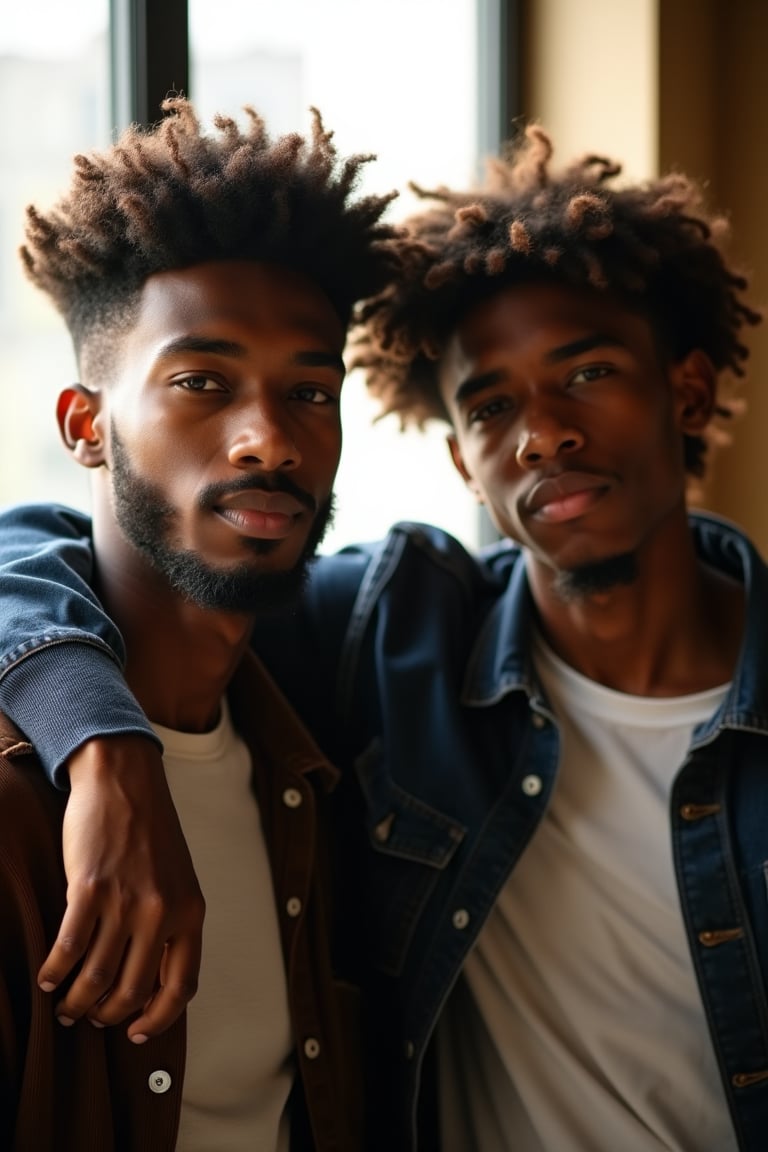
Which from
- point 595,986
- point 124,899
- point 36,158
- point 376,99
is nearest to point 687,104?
point 376,99

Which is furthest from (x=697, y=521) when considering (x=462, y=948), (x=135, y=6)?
(x=135, y=6)

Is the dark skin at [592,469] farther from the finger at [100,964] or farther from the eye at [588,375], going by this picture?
the finger at [100,964]

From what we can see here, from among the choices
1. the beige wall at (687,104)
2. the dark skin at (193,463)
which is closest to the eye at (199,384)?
the dark skin at (193,463)

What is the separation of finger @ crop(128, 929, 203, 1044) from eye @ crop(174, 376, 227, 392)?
60cm

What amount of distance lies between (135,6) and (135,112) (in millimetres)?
154

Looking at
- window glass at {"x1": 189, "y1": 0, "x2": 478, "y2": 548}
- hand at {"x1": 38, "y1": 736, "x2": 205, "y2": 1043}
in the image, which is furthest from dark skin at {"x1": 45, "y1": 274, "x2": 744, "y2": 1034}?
hand at {"x1": 38, "y1": 736, "x2": 205, "y2": 1043}

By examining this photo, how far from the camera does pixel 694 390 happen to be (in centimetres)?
188

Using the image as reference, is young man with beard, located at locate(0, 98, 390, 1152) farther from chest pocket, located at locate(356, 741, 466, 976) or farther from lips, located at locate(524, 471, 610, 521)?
lips, located at locate(524, 471, 610, 521)

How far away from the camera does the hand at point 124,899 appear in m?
1.10

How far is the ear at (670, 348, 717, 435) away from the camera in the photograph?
1863 millimetres

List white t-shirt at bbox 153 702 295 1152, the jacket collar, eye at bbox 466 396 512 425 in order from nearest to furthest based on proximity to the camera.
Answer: white t-shirt at bbox 153 702 295 1152 < the jacket collar < eye at bbox 466 396 512 425

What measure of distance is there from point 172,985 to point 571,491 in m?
0.85

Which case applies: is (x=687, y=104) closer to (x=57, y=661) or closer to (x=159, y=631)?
(x=159, y=631)

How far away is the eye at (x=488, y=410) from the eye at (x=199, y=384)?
469 millimetres
